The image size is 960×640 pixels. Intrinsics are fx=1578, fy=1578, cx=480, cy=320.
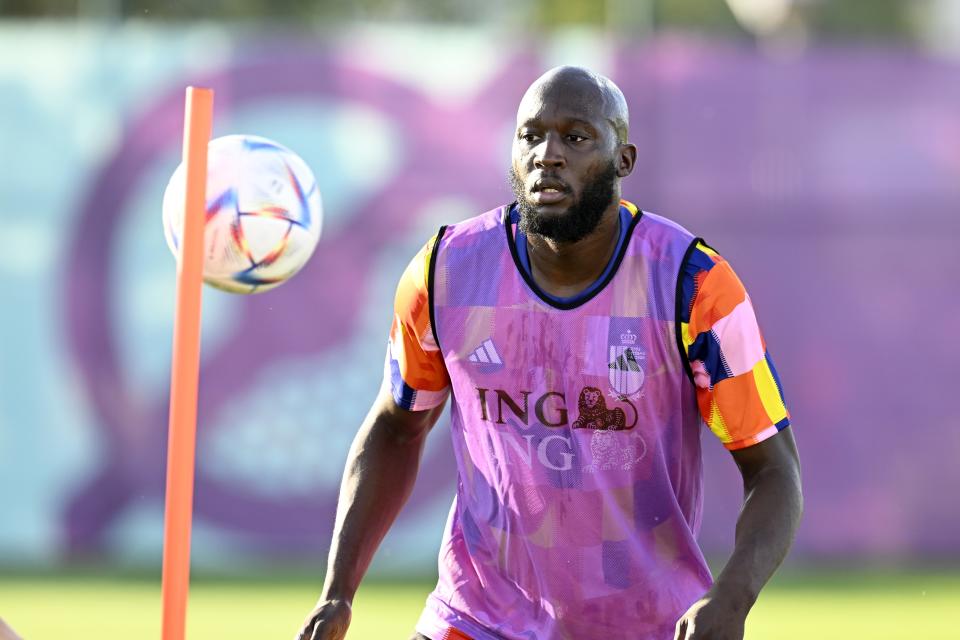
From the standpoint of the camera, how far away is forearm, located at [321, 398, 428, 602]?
4.45 metres

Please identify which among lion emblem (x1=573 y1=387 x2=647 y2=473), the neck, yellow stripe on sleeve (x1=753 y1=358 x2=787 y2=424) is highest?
the neck

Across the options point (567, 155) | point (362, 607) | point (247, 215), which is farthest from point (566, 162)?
point (362, 607)

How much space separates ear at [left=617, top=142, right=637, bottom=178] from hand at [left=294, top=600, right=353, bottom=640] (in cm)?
142

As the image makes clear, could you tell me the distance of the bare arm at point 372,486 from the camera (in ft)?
14.5

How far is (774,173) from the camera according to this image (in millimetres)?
12125

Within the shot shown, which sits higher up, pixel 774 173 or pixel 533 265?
pixel 774 173

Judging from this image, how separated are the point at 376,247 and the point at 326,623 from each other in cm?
781

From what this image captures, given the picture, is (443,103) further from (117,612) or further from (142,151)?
(117,612)

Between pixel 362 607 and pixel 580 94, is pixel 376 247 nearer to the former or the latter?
pixel 362 607

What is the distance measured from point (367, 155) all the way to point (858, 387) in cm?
411

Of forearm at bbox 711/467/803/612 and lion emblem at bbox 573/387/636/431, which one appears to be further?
lion emblem at bbox 573/387/636/431

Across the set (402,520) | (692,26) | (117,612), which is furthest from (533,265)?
(692,26)

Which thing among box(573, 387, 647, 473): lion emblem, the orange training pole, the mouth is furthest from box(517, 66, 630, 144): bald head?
the orange training pole

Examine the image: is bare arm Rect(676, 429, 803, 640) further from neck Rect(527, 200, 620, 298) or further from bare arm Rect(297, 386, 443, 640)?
bare arm Rect(297, 386, 443, 640)
